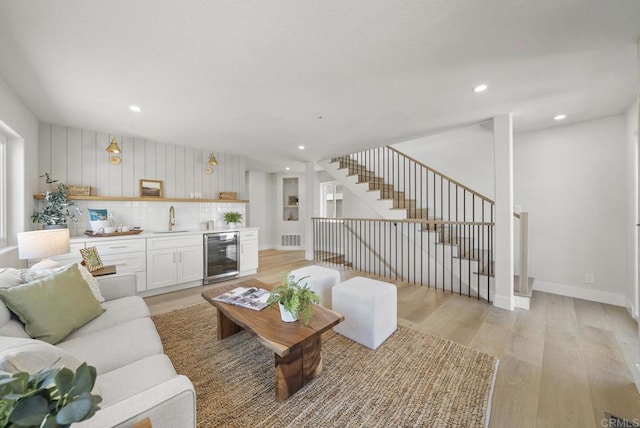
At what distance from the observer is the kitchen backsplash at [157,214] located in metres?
3.48

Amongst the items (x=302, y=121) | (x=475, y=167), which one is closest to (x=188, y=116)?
(x=302, y=121)

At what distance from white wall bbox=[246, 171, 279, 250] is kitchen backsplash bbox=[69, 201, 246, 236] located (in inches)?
81.6

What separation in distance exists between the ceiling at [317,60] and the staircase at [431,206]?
156 centimetres

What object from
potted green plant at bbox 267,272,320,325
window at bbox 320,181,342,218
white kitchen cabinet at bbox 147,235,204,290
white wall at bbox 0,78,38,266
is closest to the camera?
potted green plant at bbox 267,272,320,325

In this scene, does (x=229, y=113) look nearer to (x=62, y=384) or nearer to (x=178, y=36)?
(x=178, y=36)

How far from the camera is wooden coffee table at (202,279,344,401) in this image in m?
1.46

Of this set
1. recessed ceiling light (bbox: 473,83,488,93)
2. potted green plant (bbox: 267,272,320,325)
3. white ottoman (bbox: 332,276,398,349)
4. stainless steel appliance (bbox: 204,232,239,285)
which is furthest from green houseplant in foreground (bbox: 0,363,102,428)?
stainless steel appliance (bbox: 204,232,239,285)

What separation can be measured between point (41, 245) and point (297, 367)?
2.29 m

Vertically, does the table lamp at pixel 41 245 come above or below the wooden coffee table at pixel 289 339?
above

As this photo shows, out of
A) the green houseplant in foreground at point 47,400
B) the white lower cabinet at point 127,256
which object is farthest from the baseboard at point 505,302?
the white lower cabinet at point 127,256

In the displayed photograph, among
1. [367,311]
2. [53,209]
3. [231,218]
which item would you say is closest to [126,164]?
[53,209]

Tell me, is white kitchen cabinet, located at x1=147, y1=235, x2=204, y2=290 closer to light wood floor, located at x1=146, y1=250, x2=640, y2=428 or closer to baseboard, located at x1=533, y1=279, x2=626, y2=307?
light wood floor, located at x1=146, y1=250, x2=640, y2=428

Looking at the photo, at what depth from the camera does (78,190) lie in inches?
131

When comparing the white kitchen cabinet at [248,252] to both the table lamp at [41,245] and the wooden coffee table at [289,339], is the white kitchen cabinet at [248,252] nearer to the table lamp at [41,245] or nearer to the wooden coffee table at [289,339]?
the table lamp at [41,245]
